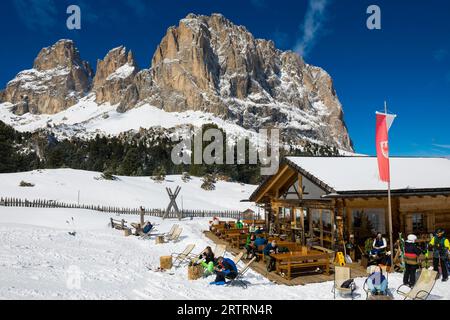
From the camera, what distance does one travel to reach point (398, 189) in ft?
47.4

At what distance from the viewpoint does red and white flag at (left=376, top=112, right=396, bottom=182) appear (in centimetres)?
1253

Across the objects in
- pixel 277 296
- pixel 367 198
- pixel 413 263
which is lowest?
Result: pixel 277 296

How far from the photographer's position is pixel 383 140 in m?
12.7

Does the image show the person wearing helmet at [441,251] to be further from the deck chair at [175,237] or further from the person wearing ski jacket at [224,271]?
the deck chair at [175,237]

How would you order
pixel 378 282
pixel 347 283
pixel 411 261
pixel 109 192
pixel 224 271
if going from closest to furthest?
pixel 378 282
pixel 347 283
pixel 411 261
pixel 224 271
pixel 109 192

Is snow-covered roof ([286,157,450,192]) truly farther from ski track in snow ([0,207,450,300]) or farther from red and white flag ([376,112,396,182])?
ski track in snow ([0,207,450,300])

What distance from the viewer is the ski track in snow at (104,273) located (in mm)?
10320

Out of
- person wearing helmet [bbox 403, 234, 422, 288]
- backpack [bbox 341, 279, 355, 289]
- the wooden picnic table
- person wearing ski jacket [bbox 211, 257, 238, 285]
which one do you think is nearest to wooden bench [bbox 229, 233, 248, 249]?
the wooden picnic table

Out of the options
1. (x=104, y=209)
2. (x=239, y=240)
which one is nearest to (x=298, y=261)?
(x=239, y=240)

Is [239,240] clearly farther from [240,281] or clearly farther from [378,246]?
[378,246]

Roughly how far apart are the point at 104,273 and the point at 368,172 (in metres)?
11.9
